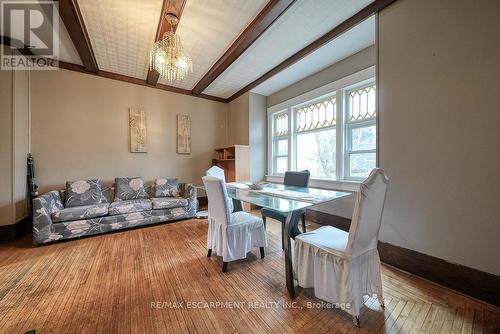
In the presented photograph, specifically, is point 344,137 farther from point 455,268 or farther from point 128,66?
point 128,66

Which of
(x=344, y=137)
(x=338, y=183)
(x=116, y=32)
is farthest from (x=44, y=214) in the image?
(x=344, y=137)

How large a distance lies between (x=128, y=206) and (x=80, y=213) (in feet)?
1.97

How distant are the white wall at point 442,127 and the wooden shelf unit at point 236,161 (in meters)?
2.75

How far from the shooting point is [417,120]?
192 centimetres

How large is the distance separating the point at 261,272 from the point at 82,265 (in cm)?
195

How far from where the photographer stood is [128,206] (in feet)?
10.5

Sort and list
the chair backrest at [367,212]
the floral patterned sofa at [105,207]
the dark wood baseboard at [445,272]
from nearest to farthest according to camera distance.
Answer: the chair backrest at [367,212] → the dark wood baseboard at [445,272] → the floral patterned sofa at [105,207]

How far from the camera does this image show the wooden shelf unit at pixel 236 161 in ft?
14.2

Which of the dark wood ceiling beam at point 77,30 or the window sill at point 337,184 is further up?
the dark wood ceiling beam at point 77,30

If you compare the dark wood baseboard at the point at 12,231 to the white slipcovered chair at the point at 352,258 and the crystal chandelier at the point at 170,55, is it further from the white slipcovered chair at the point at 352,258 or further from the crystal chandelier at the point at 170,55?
the white slipcovered chair at the point at 352,258

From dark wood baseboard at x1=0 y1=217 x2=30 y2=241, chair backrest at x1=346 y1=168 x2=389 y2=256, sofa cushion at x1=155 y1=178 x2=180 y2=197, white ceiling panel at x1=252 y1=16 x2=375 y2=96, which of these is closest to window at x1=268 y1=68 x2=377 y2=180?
white ceiling panel at x1=252 y1=16 x2=375 y2=96

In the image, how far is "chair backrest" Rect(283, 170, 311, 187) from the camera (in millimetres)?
2895

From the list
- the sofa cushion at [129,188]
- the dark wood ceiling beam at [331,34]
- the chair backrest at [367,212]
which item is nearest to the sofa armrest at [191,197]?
the sofa cushion at [129,188]

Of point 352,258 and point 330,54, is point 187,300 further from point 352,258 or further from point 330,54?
point 330,54
